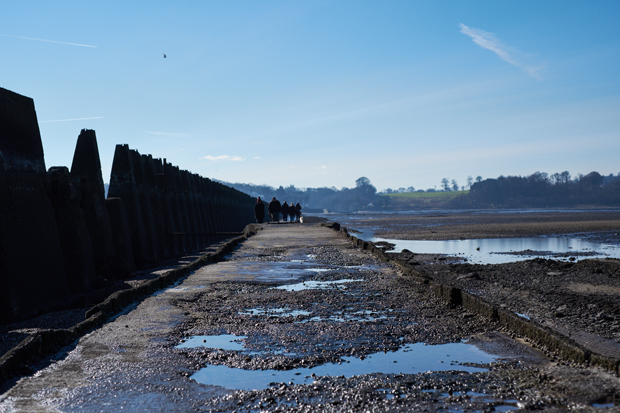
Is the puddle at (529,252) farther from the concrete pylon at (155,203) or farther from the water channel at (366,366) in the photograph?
the water channel at (366,366)

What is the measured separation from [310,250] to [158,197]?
34.7ft

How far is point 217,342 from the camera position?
5766mm

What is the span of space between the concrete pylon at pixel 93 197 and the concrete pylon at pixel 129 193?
3781 millimetres

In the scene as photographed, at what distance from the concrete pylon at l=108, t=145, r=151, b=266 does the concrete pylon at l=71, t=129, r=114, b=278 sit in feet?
12.4

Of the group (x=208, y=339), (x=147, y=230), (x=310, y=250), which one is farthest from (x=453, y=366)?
(x=147, y=230)

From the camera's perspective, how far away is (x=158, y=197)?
80.4 ft

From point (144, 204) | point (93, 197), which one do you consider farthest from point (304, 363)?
point (144, 204)

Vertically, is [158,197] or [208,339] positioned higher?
→ [158,197]

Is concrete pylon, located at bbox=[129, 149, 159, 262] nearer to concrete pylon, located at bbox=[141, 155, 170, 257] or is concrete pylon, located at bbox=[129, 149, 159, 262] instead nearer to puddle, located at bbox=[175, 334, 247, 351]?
concrete pylon, located at bbox=[141, 155, 170, 257]

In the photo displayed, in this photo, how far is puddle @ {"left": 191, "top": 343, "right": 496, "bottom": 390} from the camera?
14.8 feet

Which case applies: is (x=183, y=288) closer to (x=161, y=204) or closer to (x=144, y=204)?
(x=144, y=204)

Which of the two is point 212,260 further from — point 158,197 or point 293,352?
point 158,197

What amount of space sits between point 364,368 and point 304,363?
542 mm

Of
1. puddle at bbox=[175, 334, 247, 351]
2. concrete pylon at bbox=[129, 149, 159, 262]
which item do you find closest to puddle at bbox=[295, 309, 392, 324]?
puddle at bbox=[175, 334, 247, 351]
